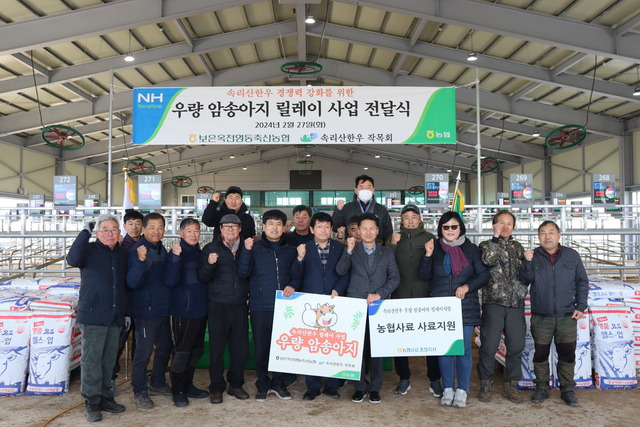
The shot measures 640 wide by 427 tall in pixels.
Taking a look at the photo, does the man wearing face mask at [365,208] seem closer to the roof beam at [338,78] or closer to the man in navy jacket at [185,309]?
the man in navy jacket at [185,309]

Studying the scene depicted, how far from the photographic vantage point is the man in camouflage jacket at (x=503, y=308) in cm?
369

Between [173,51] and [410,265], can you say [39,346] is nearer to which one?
[410,265]

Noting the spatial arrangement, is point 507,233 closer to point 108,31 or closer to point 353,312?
point 353,312

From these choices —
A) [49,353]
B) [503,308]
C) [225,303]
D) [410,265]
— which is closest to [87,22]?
[49,353]

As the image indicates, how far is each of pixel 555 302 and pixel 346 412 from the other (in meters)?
1.93

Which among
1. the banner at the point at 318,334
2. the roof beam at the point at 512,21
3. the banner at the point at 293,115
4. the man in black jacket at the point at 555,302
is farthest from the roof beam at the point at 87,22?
the man in black jacket at the point at 555,302

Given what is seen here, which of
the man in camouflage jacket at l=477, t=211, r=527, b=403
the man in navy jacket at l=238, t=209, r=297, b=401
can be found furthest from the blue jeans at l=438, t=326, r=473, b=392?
the man in navy jacket at l=238, t=209, r=297, b=401

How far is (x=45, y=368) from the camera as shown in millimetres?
3861

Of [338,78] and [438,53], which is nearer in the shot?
[438,53]

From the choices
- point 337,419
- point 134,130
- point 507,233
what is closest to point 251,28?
point 134,130

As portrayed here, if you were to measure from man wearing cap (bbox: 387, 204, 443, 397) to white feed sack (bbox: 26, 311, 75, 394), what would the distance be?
2.92 m

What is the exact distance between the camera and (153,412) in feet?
11.6

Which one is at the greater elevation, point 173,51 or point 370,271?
point 173,51

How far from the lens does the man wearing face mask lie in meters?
4.35
